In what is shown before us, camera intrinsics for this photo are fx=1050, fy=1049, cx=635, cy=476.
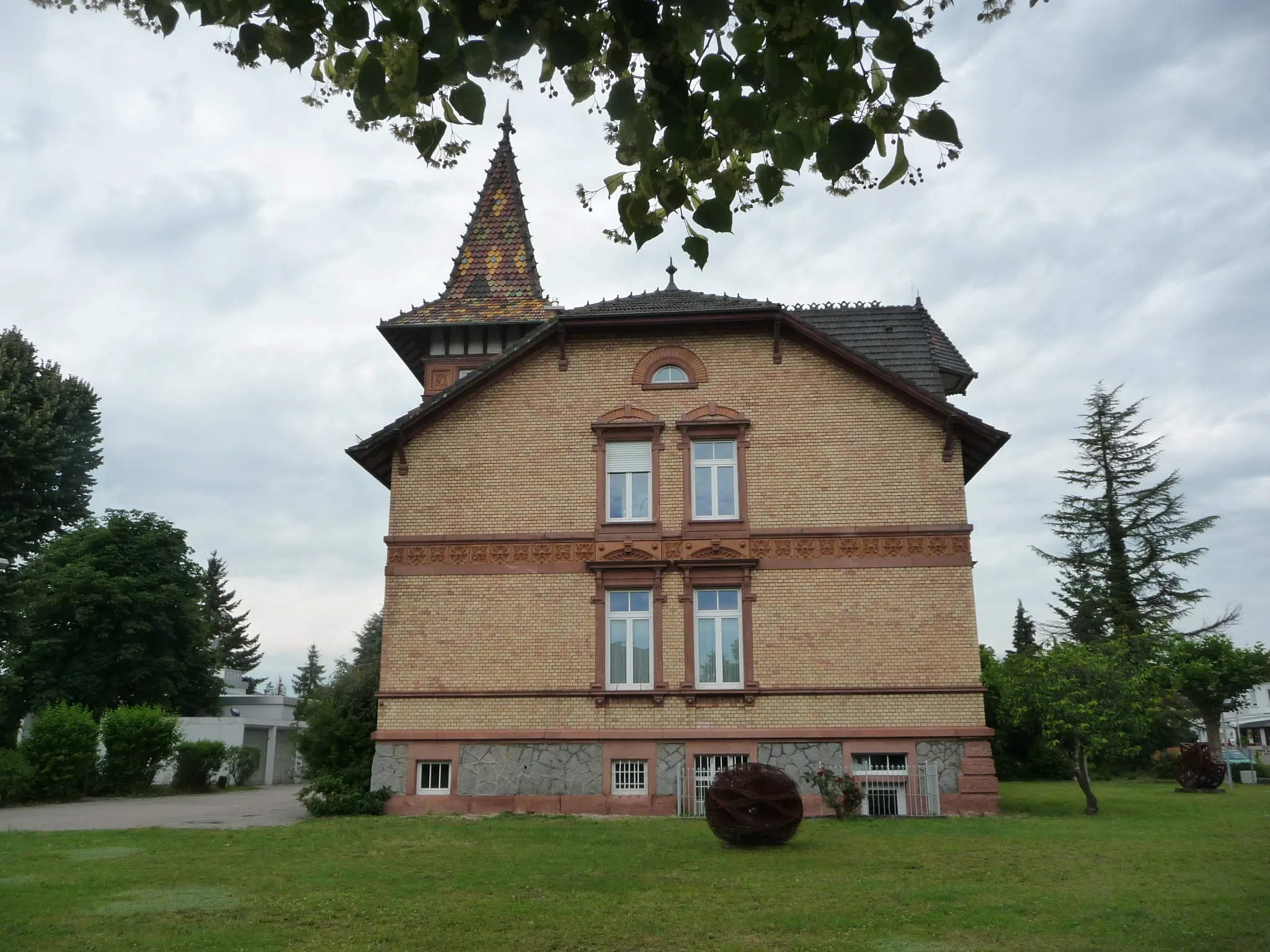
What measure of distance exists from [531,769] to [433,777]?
5.93 ft

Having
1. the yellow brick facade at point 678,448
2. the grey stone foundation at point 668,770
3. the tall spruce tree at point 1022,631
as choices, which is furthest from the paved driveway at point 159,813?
the tall spruce tree at point 1022,631

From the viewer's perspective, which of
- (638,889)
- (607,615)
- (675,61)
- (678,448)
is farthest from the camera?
(678,448)

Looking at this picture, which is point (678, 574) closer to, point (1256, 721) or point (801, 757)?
point (801, 757)

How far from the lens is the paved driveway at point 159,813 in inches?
727

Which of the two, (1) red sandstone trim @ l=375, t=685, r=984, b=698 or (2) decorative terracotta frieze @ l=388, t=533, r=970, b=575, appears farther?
(2) decorative terracotta frieze @ l=388, t=533, r=970, b=575

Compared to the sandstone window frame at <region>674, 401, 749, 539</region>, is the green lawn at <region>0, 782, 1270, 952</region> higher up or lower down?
lower down

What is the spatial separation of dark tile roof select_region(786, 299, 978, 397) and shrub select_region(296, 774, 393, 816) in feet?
40.0

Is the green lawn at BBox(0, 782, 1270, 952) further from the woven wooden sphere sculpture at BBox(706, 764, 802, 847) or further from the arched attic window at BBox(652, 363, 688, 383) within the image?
the arched attic window at BBox(652, 363, 688, 383)

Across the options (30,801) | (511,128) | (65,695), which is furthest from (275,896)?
(65,695)

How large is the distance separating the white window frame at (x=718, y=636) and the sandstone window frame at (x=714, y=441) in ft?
3.51

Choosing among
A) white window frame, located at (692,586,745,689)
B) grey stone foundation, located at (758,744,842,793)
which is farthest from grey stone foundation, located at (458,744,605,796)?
grey stone foundation, located at (758,744,842,793)

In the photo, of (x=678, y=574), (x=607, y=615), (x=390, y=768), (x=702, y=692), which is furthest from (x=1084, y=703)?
(x=390, y=768)

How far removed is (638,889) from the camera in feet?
33.3

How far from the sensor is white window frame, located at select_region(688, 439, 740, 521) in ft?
64.3
